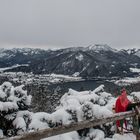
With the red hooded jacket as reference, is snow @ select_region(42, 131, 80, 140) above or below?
below

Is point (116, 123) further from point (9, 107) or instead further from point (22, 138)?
point (22, 138)

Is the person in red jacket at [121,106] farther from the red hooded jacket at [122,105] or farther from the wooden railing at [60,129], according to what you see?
the wooden railing at [60,129]

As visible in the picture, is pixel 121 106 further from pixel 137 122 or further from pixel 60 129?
pixel 60 129

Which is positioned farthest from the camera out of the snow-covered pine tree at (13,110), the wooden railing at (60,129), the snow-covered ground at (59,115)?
the snow-covered pine tree at (13,110)

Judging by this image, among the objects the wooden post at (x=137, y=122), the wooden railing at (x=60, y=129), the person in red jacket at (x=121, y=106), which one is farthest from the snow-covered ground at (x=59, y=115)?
the wooden railing at (x=60, y=129)

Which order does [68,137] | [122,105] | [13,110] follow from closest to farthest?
[68,137] → [13,110] → [122,105]

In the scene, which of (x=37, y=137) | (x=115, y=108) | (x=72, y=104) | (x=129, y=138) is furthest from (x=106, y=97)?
(x=37, y=137)

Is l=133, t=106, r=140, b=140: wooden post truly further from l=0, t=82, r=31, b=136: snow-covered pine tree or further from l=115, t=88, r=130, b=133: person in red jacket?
l=0, t=82, r=31, b=136: snow-covered pine tree

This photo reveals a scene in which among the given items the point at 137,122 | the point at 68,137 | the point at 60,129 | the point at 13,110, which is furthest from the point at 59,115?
the point at 60,129

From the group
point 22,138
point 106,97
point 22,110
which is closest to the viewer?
point 22,138

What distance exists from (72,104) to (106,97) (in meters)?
3.16

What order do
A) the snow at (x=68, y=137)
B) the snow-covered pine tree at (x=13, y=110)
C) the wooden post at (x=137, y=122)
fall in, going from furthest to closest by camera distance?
the wooden post at (x=137, y=122) → the snow-covered pine tree at (x=13, y=110) → the snow at (x=68, y=137)

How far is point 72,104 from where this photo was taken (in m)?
8.18

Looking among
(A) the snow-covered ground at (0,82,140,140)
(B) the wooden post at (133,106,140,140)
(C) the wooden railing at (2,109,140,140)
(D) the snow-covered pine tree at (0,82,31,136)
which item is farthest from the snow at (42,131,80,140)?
(B) the wooden post at (133,106,140,140)
